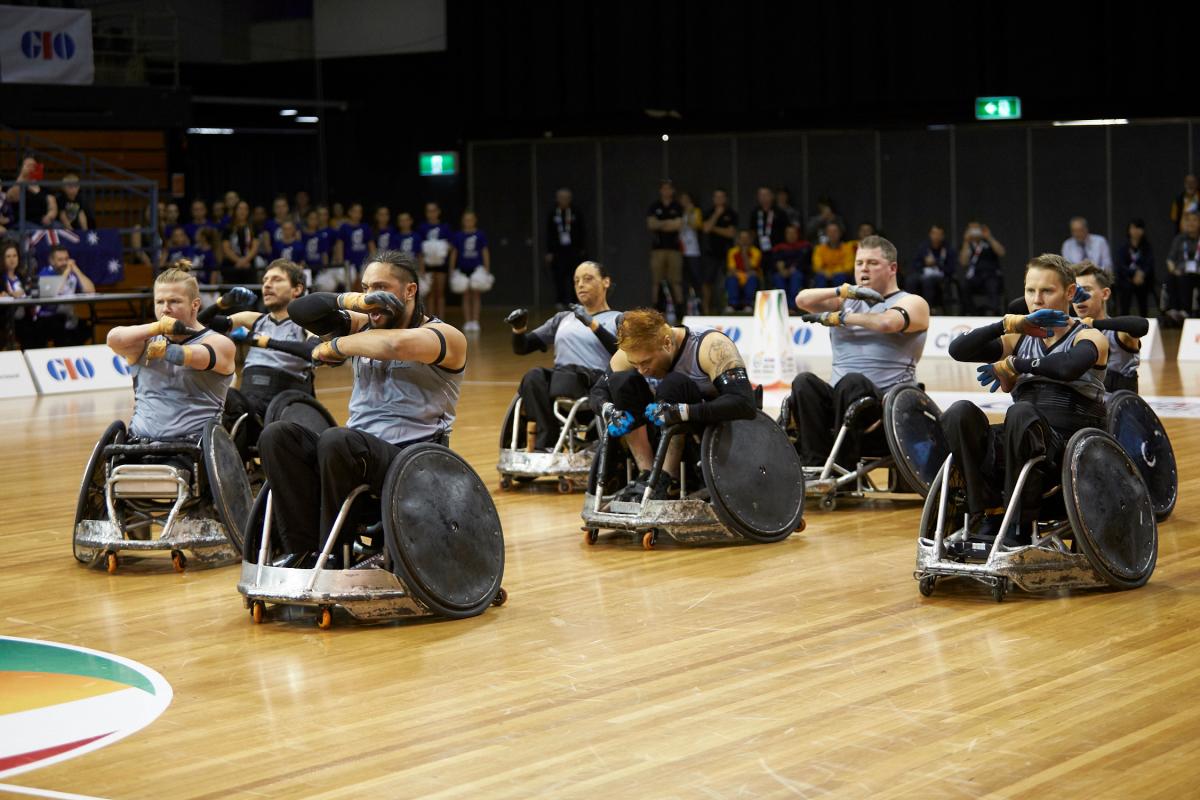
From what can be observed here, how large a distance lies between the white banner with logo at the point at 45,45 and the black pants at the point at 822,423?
687 inches

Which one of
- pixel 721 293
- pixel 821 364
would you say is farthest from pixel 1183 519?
pixel 721 293

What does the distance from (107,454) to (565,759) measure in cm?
416

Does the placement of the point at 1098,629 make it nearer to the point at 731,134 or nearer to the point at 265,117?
the point at 731,134

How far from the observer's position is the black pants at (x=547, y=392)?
10.7m

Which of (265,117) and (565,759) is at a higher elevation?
(265,117)

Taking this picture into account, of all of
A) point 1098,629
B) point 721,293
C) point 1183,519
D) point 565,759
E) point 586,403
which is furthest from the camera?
point 721,293

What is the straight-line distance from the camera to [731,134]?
28641 mm

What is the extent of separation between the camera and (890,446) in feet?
30.5

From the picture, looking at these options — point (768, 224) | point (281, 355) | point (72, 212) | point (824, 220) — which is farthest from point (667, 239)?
point (281, 355)

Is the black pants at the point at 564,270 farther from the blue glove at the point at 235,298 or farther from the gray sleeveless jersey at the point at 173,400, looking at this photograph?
the blue glove at the point at 235,298

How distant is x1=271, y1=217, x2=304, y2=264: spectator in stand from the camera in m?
24.2

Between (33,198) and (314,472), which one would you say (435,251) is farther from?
(314,472)

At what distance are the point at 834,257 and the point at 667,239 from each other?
2995 mm

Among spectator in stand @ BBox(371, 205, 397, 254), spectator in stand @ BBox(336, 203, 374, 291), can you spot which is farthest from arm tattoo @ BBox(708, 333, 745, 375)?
spectator in stand @ BBox(336, 203, 374, 291)
